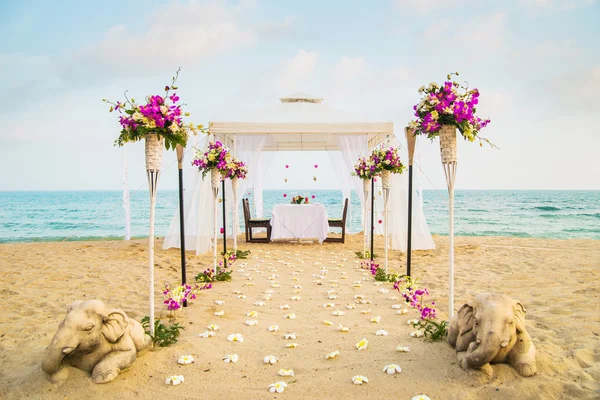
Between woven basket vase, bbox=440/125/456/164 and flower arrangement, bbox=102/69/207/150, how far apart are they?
6.77 ft

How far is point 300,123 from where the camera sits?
25.8ft

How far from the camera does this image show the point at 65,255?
24.5ft

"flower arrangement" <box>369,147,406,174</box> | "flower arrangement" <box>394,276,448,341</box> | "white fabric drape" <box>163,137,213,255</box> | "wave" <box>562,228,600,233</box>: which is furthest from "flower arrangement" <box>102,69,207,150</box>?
"wave" <box>562,228,600,233</box>

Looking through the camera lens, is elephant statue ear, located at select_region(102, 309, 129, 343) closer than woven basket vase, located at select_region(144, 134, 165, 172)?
Yes

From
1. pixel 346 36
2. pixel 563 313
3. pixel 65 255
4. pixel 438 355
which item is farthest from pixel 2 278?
pixel 346 36

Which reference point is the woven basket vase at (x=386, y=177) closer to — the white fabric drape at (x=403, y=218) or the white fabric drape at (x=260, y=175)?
the white fabric drape at (x=403, y=218)

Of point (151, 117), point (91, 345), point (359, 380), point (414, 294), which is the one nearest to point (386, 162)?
point (414, 294)

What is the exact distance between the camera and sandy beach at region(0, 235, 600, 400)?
221 centimetres

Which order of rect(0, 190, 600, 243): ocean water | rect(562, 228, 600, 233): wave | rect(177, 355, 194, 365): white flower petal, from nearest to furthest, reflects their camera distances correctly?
rect(177, 355, 194, 365): white flower petal
rect(0, 190, 600, 243): ocean water
rect(562, 228, 600, 233): wave

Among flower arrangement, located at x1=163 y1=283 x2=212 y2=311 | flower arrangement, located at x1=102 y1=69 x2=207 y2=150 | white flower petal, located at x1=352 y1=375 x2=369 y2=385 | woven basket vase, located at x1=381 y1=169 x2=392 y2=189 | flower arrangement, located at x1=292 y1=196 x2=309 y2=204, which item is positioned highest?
flower arrangement, located at x1=102 y1=69 x2=207 y2=150

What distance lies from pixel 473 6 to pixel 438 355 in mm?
9580

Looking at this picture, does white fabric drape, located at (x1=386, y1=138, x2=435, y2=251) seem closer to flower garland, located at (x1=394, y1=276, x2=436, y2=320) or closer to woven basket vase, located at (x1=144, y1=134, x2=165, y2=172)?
flower garland, located at (x1=394, y1=276, x2=436, y2=320)

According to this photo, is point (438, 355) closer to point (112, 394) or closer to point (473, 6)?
point (112, 394)

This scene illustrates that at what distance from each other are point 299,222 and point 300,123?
8.30ft
